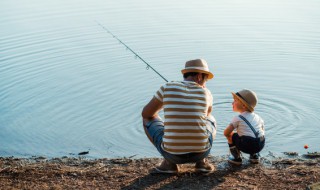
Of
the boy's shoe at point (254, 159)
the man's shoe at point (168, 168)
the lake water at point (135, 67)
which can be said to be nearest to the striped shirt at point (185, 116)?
the man's shoe at point (168, 168)

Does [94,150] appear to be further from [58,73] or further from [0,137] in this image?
[58,73]

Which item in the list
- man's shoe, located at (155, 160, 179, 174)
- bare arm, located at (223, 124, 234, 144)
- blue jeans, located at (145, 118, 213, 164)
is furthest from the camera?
bare arm, located at (223, 124, 234, 144)

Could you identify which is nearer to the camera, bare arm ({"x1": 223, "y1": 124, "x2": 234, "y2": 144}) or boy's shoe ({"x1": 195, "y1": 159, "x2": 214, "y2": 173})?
boy's shoe ({"x1": 195, "y1": 159, "x2": 214, "y2": 173})

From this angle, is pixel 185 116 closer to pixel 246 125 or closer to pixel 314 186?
pixel 246 125

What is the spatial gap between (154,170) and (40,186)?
116cm

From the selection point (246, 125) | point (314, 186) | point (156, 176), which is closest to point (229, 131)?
point (246, 125)

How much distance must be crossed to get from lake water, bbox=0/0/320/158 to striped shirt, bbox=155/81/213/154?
154 cm

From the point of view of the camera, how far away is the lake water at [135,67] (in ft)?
22.2

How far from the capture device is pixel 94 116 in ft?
24.6

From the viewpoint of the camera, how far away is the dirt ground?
4.72 m

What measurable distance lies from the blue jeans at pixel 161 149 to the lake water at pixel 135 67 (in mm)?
1305

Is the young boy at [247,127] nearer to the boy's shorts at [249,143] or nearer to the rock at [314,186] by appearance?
the boy's shorts at [249,143]

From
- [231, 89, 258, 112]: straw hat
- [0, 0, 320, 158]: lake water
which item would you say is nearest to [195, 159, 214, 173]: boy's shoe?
[231, 89, 258, 112]: straw hat

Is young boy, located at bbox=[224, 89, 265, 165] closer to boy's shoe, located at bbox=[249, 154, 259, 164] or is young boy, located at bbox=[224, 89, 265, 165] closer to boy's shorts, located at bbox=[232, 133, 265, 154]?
boy's shorts, located at bbox=[232, 133, 265, 154]
